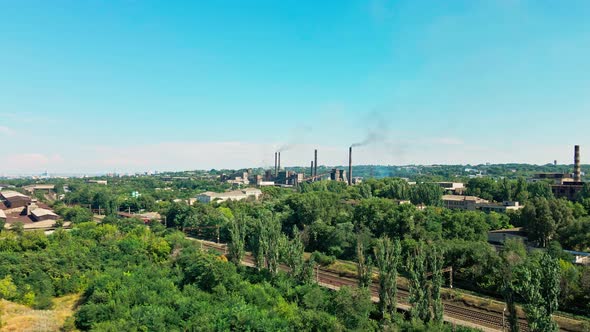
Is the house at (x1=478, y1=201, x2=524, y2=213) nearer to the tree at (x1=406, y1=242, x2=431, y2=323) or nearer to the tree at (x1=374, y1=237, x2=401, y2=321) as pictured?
the tree at (x1=374, y1=237, x2=401, y2=321)

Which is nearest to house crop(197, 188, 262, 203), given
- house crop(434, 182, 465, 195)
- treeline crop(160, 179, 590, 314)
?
treeline crop(160, 179, 590, 314)

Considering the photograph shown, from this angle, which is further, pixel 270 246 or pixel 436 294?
pixel 270 246

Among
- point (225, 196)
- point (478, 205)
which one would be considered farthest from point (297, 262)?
point (225, 196)

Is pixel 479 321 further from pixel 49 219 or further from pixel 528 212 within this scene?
pixel 49 219

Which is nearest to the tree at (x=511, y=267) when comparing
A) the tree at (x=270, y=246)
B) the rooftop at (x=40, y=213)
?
the tree at (x=270, y=246)

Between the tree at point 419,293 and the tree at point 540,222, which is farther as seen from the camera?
the tree at point 540,222

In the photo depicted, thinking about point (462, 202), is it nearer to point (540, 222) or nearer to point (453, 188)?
point (453, 188)

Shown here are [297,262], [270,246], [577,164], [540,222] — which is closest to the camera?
[297,262]

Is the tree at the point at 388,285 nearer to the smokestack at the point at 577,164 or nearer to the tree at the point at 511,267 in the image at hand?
the tree at the point at 511,267

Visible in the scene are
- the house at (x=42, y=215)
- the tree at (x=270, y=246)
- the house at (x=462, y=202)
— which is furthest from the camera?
the house at (x=42, y=215)
